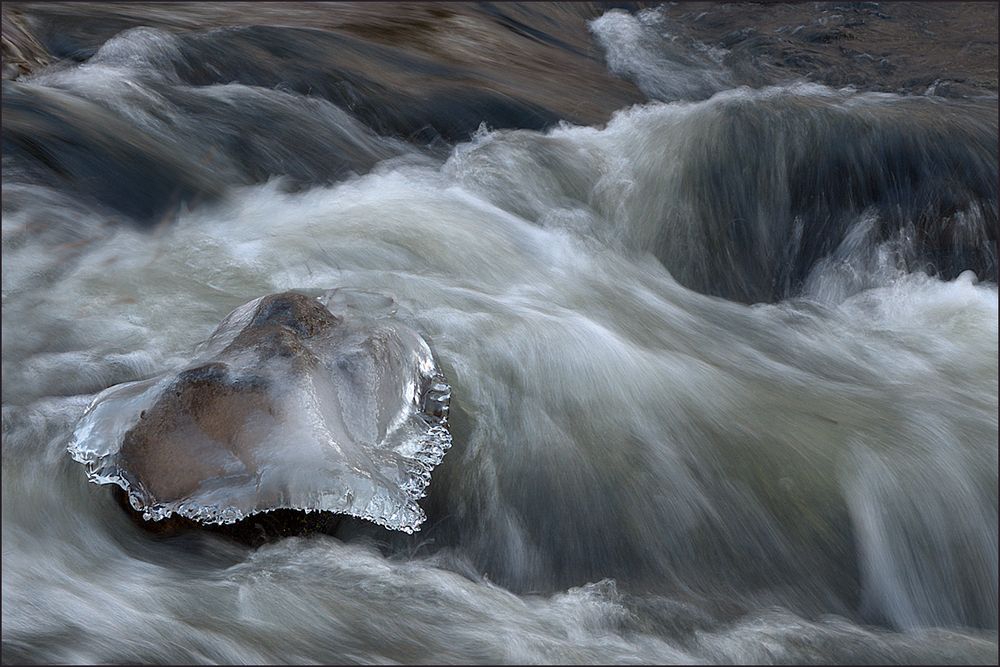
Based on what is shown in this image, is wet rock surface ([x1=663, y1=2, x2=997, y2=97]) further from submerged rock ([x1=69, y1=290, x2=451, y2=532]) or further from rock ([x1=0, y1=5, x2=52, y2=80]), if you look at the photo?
submerged rock ([x1=69, y1=290, x2=451, y2=532])

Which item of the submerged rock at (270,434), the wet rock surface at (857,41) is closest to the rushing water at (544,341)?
the submerged rock at (270,434)

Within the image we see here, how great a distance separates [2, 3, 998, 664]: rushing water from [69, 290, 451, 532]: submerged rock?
0.33 ft

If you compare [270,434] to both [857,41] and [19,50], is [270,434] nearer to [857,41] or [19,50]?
[19,50]

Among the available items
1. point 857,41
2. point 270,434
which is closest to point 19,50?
point 270,434

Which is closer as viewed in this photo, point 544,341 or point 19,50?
point 544,341

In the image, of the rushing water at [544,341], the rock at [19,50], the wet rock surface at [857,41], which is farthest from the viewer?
the wet rock surface at [857,41]

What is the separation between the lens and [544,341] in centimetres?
341

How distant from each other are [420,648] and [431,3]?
5.50 m

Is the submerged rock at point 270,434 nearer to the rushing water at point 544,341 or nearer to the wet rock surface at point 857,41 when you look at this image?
the rushing water at point 544,341

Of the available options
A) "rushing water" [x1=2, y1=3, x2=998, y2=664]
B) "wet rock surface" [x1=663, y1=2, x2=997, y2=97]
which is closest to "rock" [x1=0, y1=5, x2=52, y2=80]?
"rushing water" [x1=2, y1=3, x2=998, y2=664]

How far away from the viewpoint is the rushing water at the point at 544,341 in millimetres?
2444

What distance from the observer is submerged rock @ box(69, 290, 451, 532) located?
8.09 ft

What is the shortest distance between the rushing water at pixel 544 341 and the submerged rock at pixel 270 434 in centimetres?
10

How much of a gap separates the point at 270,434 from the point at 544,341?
119 cm
